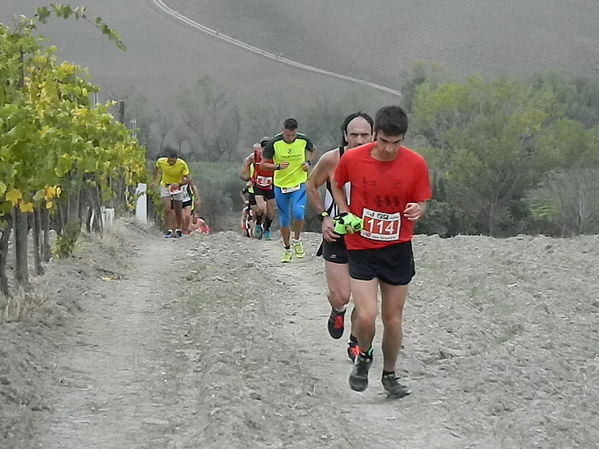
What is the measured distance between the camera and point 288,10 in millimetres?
56344

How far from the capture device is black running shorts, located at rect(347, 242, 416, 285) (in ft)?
20.3

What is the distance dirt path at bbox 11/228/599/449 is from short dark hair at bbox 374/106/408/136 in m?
1.77

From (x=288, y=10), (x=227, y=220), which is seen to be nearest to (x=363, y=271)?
(x=227, y=220)

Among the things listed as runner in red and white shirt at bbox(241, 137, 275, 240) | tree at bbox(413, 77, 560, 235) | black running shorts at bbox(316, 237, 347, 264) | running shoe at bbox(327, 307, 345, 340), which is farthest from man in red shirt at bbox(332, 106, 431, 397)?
tree at bbox(413, 77, 560, 235)

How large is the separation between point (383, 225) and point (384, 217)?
0.17 feet

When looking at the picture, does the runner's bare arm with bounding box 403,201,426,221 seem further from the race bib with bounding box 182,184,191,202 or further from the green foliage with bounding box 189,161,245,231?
the green foliage with bounding box 189,161,245,231

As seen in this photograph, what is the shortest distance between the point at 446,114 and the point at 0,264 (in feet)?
166

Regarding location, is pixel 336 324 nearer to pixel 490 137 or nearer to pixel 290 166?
pixel 290 166

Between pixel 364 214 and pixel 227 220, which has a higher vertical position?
pixel 364 214

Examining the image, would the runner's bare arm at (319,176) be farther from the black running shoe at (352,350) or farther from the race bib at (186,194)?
the race bib at (186,194)

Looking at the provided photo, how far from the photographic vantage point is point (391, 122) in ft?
19.5

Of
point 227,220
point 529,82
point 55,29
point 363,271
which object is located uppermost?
point 363,271

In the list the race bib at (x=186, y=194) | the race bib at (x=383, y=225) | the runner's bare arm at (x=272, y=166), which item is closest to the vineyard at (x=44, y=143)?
the race bib at (x=186, y=194)

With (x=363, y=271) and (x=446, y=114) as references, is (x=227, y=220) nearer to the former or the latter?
(x=446, y=114)
